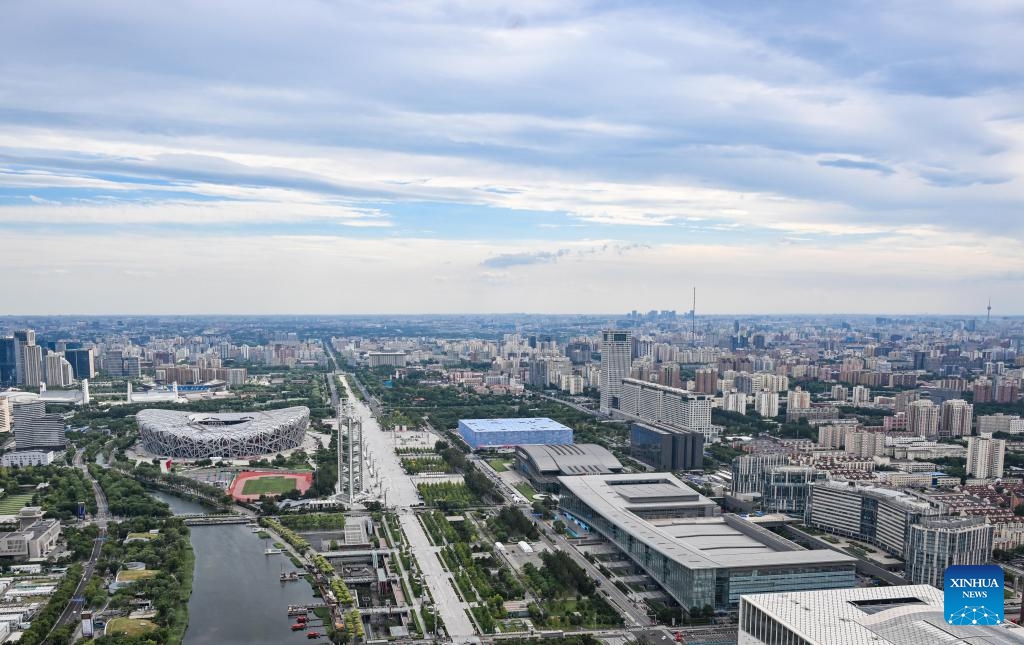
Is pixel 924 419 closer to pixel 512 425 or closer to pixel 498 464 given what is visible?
pixel 512 425

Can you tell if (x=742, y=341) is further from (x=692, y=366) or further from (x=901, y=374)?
(x=901, y=374)

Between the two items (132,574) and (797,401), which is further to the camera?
(797,401)

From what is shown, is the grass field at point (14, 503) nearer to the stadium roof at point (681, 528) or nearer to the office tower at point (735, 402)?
the stadium roof at point (681, 528)

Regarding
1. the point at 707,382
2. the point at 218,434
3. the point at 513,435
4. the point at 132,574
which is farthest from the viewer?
the point at 707,382

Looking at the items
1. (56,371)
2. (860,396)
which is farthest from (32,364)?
(860,396)

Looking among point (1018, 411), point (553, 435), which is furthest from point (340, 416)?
point (1018, 411)

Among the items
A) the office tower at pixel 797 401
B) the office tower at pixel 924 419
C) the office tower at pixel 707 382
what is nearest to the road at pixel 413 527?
the office tower at pixel 707 382
